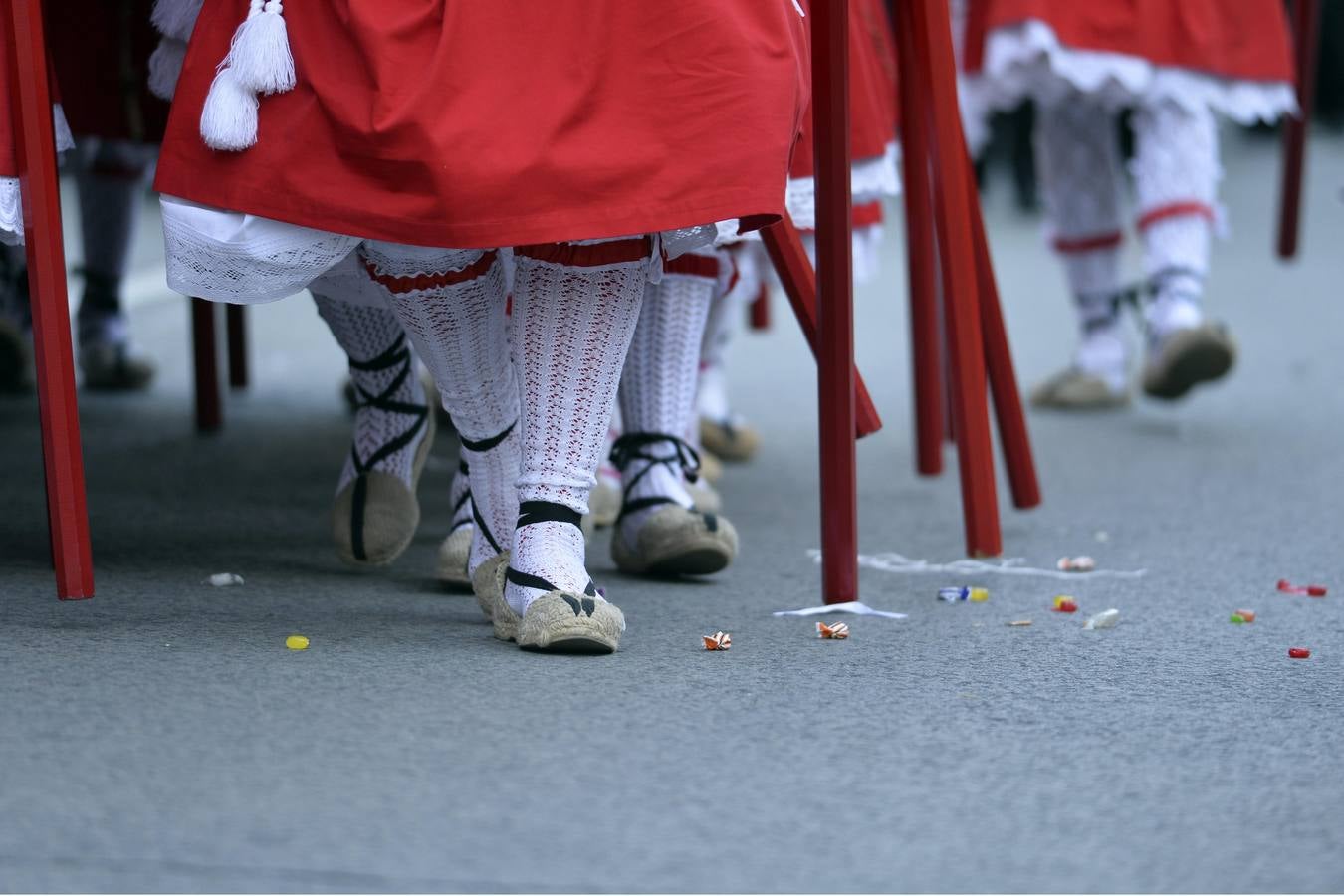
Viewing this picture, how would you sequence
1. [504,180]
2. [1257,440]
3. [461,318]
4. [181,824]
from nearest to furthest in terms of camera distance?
[181,824] < [504,180] < [461,318] < [1257,440]

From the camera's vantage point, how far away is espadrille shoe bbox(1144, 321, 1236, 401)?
237cm

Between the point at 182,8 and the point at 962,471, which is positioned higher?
the point at 182,8

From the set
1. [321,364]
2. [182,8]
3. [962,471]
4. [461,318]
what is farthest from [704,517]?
[321,364]

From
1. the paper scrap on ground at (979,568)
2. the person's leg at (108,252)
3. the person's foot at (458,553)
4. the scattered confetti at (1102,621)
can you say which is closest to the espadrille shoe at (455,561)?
the person's foot at (458,553)

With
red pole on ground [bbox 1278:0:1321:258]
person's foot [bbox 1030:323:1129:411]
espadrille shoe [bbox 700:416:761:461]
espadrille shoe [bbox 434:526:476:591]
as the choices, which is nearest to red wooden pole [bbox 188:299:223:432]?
espadrille shoe [bbox 700:416:761:461]

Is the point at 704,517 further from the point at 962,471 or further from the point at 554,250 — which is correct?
the point at 554,250

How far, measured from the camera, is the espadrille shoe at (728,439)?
2289 millimetres

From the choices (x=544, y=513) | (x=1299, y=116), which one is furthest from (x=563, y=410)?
(x=1299, y=116)

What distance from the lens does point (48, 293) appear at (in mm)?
1311

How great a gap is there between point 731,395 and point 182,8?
66.7 inches

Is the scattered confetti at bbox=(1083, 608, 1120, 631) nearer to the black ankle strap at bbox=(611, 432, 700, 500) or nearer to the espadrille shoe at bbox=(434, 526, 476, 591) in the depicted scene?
the black ankle strap at bbox=(611, 432, 700, 500)

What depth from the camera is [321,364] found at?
317 centimetres

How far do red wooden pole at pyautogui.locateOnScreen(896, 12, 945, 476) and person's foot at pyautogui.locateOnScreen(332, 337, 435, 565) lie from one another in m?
0.53

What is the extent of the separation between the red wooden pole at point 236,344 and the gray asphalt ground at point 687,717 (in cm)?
59
